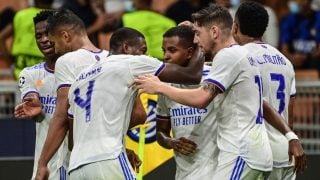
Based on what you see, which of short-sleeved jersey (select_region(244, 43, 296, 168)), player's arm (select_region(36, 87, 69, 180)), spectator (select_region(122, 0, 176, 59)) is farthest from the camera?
spectator (select_region(122, 0, 176, 59))

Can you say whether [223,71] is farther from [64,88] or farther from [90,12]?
[90,12]

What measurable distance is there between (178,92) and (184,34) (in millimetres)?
931

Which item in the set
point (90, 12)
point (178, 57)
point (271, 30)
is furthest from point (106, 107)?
point (90, 12)

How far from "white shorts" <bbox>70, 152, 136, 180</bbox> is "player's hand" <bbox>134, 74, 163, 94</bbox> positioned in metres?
0.49

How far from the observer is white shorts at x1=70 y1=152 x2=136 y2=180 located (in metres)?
7.50

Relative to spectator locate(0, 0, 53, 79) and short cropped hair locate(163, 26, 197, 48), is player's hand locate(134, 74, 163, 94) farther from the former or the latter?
spectator locate(0, 0, 53, 79)

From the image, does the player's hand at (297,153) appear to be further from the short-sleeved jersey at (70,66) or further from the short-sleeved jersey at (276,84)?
the short-sleeved jersey at (70,66)

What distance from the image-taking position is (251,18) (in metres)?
8.23

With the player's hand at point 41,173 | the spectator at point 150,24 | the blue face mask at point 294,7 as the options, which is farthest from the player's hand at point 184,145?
the blue face mask at point 294,7

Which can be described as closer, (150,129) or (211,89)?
(211,89)

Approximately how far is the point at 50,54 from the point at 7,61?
502 centimetres

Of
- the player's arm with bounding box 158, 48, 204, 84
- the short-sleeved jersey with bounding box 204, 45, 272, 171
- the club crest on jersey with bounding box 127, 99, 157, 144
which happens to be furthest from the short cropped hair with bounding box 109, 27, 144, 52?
the club crest on jersey with bounding box 127, 99, 157, 144

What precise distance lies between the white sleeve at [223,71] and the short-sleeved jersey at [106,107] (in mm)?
431

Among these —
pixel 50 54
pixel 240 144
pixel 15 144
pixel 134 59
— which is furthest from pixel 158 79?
pixel 15 144
